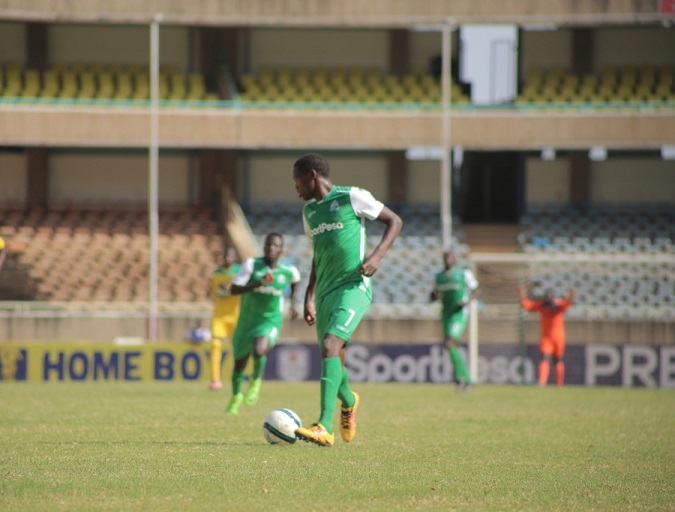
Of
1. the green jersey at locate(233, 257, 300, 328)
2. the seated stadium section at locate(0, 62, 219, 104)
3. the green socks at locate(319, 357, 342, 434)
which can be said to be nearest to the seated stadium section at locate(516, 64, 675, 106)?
the seated stadium section at locate(0, 62, 219, 104)

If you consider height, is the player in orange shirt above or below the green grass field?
below

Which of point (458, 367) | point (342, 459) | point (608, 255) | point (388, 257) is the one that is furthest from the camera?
point (608, 255)

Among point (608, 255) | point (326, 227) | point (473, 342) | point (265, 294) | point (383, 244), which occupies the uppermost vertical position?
point (326, 227)

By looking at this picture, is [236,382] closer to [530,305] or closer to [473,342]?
[473,342]

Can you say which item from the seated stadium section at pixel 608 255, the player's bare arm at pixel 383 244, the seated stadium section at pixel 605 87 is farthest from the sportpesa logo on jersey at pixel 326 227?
the seated stadium section at pixel 605 87

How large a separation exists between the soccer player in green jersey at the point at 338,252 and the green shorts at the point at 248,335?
16.0 feet

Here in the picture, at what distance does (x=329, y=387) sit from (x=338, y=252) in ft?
3.56

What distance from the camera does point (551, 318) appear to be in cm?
2450

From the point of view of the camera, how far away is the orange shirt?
24.3m

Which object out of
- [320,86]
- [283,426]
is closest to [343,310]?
[283,426]

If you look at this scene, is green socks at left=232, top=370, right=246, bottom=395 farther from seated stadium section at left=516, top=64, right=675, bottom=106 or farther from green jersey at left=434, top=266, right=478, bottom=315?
seated stadium section at left=516, top=64, right=675, bottom=106

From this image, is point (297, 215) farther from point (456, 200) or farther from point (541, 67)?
point (541, 67)

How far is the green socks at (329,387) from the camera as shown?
9305 millimetres

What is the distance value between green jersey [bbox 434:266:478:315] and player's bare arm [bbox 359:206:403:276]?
36.7 feet
